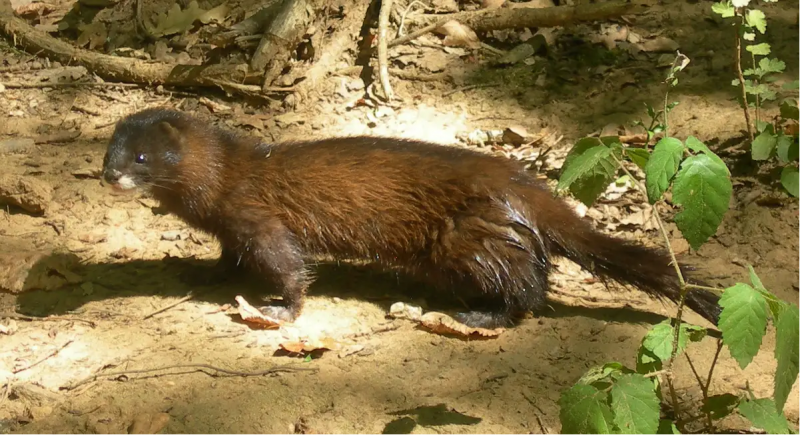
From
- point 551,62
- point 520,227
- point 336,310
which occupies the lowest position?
point 336,310

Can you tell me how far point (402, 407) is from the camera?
349 centimetres

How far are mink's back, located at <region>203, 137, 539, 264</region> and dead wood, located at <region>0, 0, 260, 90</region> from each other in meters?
2.00

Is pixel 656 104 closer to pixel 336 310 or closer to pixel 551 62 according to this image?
pixel 551 62

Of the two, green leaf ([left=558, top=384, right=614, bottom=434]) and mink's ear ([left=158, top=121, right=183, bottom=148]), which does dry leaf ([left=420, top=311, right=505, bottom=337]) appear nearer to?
green leaf ([left=558, top=384, right=614, bottom=434])

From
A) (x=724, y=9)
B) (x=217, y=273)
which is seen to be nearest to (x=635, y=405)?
(x=724, y=9)

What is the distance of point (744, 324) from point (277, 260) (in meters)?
2.68

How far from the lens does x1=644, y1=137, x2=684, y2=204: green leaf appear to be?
8.77 ft

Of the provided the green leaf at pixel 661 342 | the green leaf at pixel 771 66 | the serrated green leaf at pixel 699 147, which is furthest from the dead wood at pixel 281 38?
the green leaf at pixel 661 342

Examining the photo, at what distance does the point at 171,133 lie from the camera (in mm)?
4559

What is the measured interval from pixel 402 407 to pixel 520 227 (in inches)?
50.6

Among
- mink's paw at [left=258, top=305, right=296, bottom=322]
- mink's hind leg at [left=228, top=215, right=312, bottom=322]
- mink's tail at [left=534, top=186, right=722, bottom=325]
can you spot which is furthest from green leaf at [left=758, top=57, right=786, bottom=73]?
mink's paw at [left=258, top=305, right=296, bottom=322]

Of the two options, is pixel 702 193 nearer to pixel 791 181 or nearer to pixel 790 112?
pixel 791 181

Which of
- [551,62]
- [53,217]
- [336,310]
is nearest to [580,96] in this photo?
[551,62]

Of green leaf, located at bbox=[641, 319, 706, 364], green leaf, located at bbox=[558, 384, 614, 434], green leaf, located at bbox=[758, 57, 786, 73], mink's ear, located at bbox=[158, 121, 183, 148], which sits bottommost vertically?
green leaf, located at bbox=[558, 384, 614, 434]
